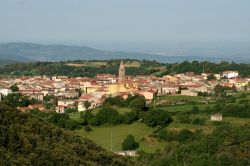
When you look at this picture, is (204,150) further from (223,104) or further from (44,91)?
(44,91)

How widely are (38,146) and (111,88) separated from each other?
34.1 metres

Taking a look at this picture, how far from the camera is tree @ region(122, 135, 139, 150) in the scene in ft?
77.7

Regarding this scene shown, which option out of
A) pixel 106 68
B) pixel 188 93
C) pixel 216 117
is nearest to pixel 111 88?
pixel 188 93

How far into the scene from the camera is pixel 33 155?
1012cm

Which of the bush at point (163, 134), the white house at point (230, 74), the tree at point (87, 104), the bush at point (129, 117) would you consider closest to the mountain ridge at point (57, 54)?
the white house at point (230, 74)

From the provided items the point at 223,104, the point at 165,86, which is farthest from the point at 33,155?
the point at 165,86

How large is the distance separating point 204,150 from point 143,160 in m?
2.24

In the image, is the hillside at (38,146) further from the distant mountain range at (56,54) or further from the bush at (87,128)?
the distant mountain range at (56,54)

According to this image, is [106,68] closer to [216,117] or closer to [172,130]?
[216,117]

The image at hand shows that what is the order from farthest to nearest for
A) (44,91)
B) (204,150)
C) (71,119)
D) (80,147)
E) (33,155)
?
(44,91) → (71,119) → (204,150) → (80,147) → (33,155)

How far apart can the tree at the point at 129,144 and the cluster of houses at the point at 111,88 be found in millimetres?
11898

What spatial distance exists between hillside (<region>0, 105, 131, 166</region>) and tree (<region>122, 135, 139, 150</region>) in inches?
444

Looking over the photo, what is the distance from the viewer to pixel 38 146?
10570 mm

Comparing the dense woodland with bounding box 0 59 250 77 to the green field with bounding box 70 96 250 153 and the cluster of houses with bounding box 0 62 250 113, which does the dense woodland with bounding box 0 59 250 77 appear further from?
the green field with bounding box 70 96 250 153
